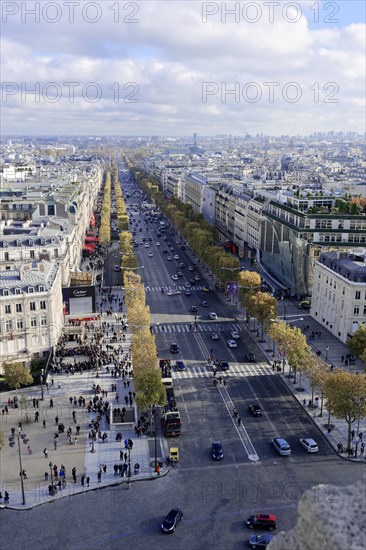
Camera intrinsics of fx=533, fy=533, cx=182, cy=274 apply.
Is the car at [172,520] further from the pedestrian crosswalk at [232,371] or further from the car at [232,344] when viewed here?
the car at [232,344]

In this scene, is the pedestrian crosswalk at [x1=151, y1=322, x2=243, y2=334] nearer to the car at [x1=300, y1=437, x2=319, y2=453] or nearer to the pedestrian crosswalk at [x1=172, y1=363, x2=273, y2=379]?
the pedestrian crosswalk at [x1=172, y1=363, x2=273, y2=379]

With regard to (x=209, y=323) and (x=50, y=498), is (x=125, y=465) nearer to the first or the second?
(x=50, y=498)

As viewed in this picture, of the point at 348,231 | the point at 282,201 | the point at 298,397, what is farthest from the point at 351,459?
the point at 282,201

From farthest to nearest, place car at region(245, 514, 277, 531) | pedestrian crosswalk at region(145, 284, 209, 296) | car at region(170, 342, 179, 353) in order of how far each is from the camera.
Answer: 1. pedestrian crosswalk at region(145, 284, 209, 296)
2. car at region(170, 342, 179, 353)
3. car at region(245, 514, 277, 531)

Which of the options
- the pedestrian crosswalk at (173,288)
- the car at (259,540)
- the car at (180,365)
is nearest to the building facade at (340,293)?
the car at (180,365)

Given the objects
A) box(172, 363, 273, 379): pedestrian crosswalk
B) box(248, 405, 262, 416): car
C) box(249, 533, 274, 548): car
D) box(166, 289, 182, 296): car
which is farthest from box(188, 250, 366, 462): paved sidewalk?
box(249, 533, 274, 548): car

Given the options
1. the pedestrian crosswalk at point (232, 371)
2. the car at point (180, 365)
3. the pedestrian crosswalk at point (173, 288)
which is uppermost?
the pedestrian crosswalk at point (173, 288)

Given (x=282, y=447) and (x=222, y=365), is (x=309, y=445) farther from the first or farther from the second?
(x=222, y=365)
